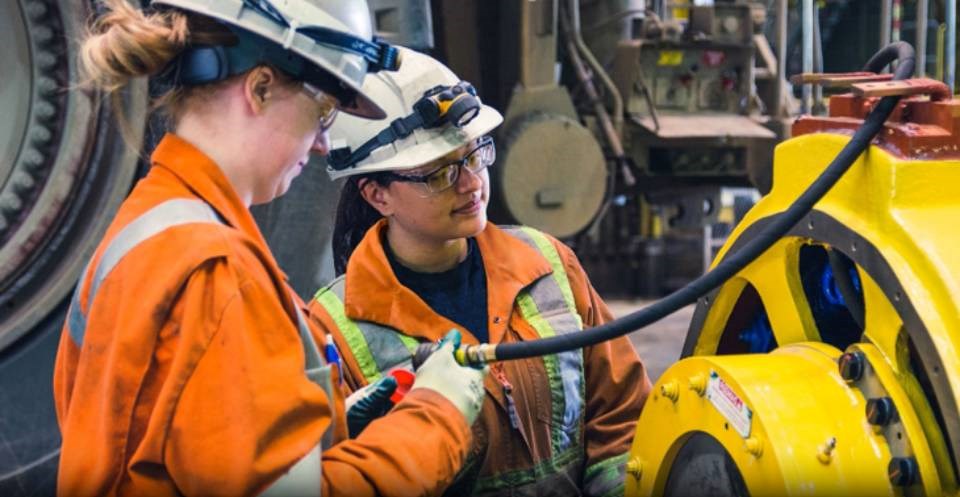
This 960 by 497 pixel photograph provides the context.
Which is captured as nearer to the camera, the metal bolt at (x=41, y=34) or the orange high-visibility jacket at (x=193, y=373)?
the orange high-visibility jacket at (x=193, y=373)

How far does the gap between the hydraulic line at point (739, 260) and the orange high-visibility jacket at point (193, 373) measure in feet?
1.02

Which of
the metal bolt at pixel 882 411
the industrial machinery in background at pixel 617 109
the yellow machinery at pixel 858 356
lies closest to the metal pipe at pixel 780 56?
the industrial machinery in background at pixel 617 109

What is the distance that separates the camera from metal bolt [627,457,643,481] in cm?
191

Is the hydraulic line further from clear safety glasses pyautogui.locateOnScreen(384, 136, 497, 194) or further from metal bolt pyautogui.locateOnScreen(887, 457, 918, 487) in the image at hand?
clear safety glasses pyautogui.locateOnScreen(384, 136, 497, 194)

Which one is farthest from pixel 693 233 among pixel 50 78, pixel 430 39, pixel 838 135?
pixel 838 135

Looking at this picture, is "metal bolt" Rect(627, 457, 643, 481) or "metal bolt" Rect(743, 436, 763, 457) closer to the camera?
"metal bolt" Rect(743, 436, 763, 457)

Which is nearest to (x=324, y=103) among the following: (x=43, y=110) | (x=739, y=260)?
(x=739, y=260)

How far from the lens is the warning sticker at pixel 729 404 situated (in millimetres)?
1624

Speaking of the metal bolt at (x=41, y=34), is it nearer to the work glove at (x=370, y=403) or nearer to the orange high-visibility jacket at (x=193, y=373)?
the work glove at (x=370, y=403)

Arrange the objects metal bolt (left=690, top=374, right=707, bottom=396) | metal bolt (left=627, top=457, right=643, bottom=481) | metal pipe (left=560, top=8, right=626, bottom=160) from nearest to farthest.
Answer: metal bolt (left=690, top=374, right=707, bottom=396), metal bolt (left=627, top=457, right=643, bottom=481), metal pipe (left=560, top=8, right=626, bottom=160)

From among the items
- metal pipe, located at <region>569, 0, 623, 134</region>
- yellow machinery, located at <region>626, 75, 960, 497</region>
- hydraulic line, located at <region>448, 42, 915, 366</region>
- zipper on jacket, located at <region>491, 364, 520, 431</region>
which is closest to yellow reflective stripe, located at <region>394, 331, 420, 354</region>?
zipper on jacket, located at <region>491, 364, 520, 431</region>

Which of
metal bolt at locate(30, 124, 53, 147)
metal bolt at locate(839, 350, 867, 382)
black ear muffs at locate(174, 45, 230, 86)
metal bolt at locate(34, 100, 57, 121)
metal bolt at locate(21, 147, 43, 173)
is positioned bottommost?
metal bolt at locate(839, 350, 867, 382)

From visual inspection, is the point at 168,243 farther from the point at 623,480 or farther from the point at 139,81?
the point at 139,81

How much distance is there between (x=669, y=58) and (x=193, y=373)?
4513 mm
